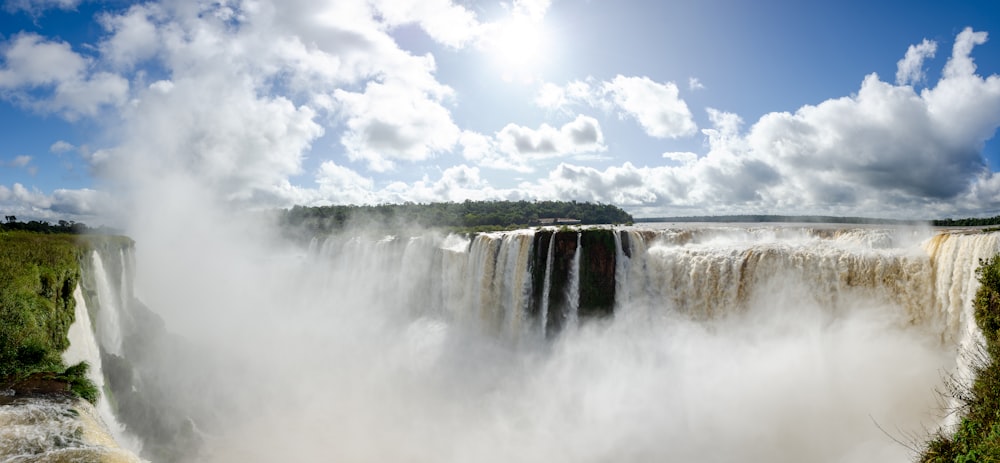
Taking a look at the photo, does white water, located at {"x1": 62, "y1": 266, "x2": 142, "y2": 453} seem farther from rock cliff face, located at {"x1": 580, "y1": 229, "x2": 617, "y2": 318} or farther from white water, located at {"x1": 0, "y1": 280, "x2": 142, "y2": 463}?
rock cliff face, located at {"x1": 580, "y1": 229, "x2": 617, "y2": 318}

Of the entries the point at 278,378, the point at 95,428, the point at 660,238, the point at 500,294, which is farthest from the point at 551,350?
the point at 95,428

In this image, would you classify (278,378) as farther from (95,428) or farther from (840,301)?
(840,301)

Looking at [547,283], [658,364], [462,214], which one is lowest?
[658,364]

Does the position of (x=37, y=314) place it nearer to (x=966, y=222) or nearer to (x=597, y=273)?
(x=597, y=273)

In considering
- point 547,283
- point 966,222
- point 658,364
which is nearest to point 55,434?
point 658,364

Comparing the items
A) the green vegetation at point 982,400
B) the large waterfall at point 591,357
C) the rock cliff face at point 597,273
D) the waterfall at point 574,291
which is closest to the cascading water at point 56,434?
the large waterfall at point 591,357

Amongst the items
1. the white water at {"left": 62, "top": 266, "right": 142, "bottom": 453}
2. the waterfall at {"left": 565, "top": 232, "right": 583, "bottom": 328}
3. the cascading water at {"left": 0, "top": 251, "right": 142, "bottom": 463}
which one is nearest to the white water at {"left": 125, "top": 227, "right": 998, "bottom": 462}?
the waterfall at {"left": 565, "top": 232, "right": 583, "bottom": 328}

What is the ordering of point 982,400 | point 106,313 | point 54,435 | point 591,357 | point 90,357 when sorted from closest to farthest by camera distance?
point 54,435, point 982,400, point 90,357, point 106,313, point 591,357

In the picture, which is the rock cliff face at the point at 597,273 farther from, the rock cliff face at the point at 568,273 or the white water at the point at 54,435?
the white water at the point at 54,435
